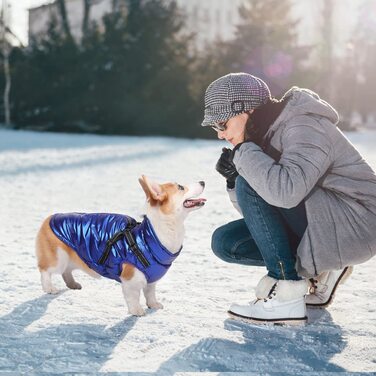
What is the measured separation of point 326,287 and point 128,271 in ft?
3.34

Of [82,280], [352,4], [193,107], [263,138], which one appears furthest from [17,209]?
[352,4]

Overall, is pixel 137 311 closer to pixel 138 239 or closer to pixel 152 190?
pixel 138 239

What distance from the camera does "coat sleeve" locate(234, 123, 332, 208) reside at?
8.38ft

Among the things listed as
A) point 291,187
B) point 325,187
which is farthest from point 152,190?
point 325,187

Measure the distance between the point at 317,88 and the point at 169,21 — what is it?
8317mm

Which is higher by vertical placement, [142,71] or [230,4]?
[230,4]

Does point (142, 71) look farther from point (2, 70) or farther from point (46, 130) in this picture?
point (2, 70)

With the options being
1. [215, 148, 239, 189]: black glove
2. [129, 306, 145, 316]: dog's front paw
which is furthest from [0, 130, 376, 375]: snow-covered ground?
[215, 148, 239, 189]: black glove

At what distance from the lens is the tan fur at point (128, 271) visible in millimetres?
2963

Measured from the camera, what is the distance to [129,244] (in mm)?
2975

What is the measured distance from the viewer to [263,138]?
2.83m

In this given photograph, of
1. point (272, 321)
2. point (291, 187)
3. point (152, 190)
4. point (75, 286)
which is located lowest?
point (75, 286)

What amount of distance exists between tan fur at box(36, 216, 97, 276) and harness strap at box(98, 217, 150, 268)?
237 mm

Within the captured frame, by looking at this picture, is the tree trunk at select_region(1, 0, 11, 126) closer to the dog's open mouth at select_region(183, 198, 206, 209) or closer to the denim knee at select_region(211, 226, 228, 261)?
the denim knee at select_region(211, 226, 228, 261)
